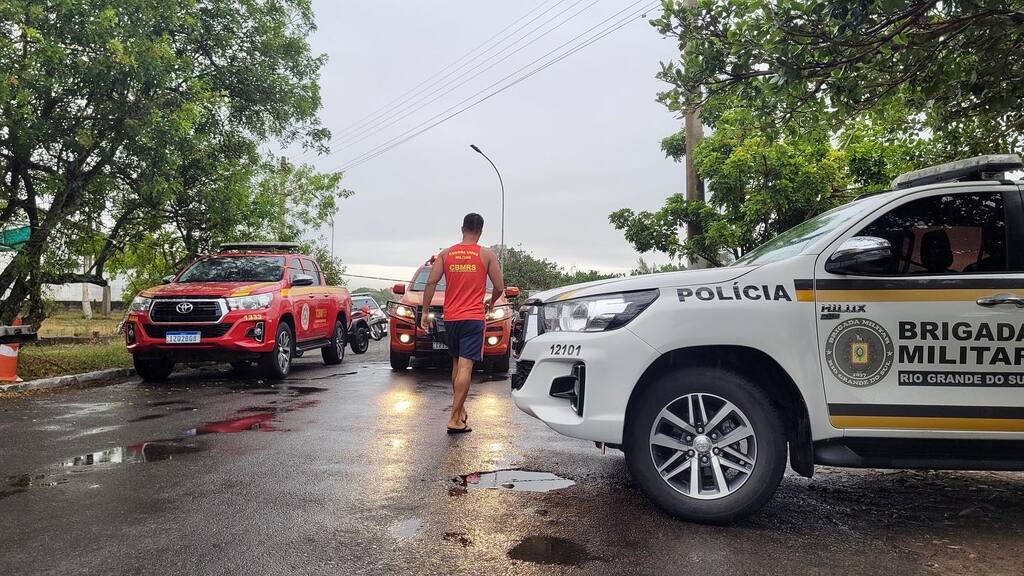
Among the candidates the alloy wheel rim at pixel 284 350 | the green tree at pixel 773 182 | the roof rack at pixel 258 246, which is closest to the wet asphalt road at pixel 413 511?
the alloy wheel rim at pixel 284 350

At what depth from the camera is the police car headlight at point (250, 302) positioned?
33.8ft

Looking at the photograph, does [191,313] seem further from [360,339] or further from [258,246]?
[360,339]

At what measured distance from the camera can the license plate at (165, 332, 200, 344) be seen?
398 inches

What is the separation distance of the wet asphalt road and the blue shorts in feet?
2.45

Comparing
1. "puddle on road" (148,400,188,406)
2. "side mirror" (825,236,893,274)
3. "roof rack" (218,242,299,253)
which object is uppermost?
"roof rack" (218,242,299,253)

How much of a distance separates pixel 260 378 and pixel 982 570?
9.97 m

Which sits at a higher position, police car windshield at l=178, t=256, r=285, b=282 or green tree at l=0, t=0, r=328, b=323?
green tree at l=0, t=0, r=328, b=323

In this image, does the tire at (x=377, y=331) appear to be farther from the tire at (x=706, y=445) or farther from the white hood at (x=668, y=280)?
the tire at (x=706, y=445)

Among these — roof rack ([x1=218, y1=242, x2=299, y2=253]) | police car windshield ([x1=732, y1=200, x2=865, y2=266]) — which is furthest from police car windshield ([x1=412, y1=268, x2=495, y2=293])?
police car windshield ([x1=732, y1=200, x2=865, y2=266])

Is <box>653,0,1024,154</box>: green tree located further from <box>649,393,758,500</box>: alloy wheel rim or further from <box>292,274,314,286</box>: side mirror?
<box>292,274,314,286</box>: side mirror

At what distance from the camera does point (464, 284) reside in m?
6.68

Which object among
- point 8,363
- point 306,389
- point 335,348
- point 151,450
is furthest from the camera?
point 335,348

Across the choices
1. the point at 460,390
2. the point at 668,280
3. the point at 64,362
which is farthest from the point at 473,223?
the point at 64,362

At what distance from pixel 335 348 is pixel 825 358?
37.3 ft
